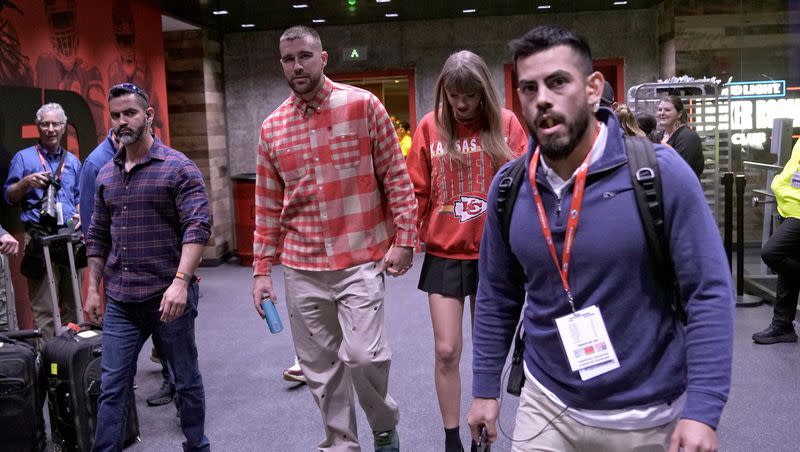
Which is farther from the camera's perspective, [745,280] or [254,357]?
[745,280]

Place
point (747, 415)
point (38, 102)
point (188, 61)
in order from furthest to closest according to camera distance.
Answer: point (188, 61)
point (38, 102)
point (747, 415)

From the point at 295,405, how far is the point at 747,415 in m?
2.41

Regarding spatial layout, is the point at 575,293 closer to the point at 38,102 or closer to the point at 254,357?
the point at 254,357

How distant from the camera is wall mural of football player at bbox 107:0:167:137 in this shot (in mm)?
8016

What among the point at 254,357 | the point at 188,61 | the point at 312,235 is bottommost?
the point at 254,357

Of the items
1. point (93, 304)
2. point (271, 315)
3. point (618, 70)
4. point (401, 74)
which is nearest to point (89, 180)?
point (93, 304)

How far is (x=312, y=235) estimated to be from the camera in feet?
11.1

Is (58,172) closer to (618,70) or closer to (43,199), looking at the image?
(43,199)

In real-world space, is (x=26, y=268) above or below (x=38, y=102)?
below

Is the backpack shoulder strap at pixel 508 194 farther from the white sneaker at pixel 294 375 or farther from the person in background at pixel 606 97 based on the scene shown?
the white sneaker at pixel 294 375

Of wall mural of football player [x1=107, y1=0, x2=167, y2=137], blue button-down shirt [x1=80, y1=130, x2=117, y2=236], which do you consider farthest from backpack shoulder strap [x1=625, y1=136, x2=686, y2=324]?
wall mural of football player [x1=107, y1=0, x2=167, y2=137]

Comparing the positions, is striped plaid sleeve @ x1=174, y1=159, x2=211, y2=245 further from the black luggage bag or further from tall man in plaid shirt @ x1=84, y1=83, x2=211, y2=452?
the black luggage bag

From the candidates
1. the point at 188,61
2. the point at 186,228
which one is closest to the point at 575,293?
the point at 186,228

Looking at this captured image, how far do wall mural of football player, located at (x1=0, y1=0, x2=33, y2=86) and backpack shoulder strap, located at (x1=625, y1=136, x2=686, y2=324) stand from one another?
552 centimetres
